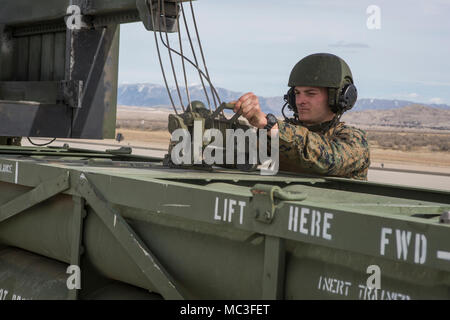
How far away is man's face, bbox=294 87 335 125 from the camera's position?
189 inches

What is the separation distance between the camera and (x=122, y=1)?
20.7 ft

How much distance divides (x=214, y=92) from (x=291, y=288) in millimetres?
2340

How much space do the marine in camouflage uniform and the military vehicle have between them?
16 centimetres

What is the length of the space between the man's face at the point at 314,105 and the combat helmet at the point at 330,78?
5 cm

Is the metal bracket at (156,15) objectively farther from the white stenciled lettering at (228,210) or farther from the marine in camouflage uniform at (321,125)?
the white stenciled lettering at (228,210)

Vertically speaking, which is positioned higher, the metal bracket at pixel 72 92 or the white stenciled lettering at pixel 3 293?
the metal bracket at pixel 72 92

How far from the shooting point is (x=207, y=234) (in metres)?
2.91

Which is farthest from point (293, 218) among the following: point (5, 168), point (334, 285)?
point (5, 168)

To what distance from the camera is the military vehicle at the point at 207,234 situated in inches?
89.7

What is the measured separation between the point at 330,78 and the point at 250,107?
1.12 m

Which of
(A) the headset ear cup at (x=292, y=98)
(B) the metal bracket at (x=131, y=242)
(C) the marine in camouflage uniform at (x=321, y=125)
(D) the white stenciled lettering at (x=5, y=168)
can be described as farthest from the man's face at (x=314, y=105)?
(D) the white stenciled lettering at (x=5, y=168)

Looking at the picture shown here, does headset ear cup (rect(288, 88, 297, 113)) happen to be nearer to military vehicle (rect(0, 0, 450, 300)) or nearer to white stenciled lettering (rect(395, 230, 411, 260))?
military vehicle (rect(0, 0, 450, 300))
